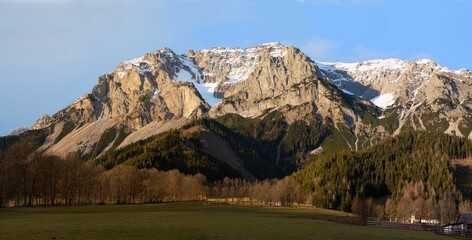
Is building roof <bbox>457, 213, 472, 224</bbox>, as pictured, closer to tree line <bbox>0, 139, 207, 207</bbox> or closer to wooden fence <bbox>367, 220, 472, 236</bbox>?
wooden fence <bbox>367, 220, 472, 236</bbox>

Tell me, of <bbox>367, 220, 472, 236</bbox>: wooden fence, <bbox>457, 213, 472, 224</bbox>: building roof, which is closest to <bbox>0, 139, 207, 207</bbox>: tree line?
<bbox>367, 220, 472, 236</bbox>: wooden fence

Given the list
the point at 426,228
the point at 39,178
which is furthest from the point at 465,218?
the point at 39,178

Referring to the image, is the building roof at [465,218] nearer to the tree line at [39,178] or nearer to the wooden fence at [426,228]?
the wooden fence at [426,228]

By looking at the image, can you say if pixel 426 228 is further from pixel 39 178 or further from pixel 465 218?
pixel 39 178

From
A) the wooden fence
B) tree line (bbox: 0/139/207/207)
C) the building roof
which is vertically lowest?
the building roof

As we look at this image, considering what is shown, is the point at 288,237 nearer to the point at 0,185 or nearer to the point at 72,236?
the point at 72,236

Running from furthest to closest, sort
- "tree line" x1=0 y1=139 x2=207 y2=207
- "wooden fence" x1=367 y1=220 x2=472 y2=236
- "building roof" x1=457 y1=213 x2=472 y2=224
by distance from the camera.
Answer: "building roof" x1=457 y1=213 x2=472 y2=224, "tree line" x1=0 y1=139 x2=207 y2=207, "wooden fence" x1=367 y1=220 x2=472 y2=236

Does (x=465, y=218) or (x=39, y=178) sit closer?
(x=465, y=218)

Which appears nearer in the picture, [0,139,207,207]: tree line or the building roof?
[0,139,207,207]: tree line

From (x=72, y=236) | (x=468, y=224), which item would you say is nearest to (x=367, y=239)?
(x=72, y=236)

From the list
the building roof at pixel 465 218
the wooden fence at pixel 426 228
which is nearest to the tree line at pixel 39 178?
the wooden fence at pixel 426 228

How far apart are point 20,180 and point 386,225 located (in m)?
100

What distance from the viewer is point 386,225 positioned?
120 metres

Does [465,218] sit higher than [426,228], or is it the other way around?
[426,228]
